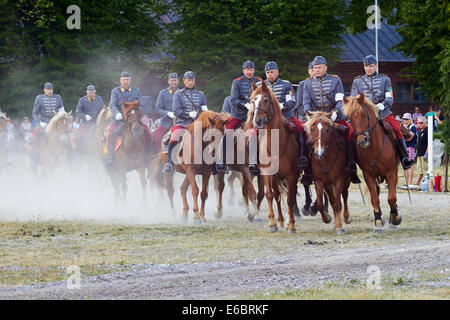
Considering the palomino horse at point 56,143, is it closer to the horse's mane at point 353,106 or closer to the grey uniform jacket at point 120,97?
the grey uniform jacket at point 120,97

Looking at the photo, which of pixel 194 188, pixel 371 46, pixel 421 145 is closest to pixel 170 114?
pixel 194 188

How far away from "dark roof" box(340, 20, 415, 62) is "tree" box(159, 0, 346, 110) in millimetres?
17478

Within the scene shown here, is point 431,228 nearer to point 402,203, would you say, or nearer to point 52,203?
point 402,203

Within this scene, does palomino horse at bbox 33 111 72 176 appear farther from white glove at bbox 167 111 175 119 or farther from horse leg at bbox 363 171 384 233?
horse leg at bbox 363 171 384 233

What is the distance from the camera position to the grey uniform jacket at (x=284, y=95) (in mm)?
15633

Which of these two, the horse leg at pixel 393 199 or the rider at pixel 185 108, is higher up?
the rider at pixel 185 108

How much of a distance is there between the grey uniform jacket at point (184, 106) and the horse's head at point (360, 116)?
167 inches

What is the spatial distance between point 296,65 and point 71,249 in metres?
30.8

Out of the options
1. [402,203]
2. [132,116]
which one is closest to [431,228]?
[402,203]

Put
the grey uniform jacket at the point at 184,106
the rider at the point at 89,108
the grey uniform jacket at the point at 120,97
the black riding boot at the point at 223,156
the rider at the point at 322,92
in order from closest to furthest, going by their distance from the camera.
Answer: the rider at the point at 322,92, the black riding boot at the point at 223,156, the grey uniform jacket at the point at 184,106, the grey uniform jacket at the point at 120,97, the rider at the point at 89,108

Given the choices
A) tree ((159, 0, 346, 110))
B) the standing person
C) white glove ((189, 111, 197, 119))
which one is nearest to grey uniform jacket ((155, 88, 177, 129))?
white glove ((189, 111, 197, 119))

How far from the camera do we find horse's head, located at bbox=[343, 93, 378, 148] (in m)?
14.3

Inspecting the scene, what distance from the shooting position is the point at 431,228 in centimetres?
1519

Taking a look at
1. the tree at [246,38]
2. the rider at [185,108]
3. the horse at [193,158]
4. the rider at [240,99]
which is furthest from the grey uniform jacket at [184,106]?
the tree at [246,38]
